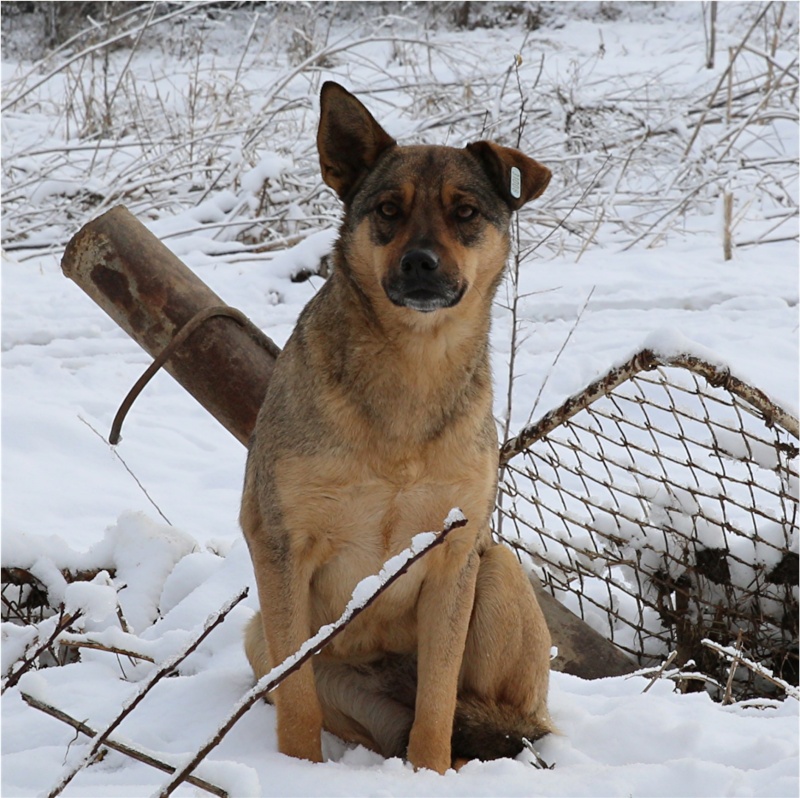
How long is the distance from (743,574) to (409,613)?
5.47 feet

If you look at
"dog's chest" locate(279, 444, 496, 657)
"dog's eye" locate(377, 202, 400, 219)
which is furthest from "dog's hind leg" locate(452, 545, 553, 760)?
"dog's eye" locate(377, 202, 400, 219)

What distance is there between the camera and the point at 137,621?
4.02m

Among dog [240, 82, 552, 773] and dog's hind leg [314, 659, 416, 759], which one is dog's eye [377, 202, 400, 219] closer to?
dog [240, 82, 552, 773]

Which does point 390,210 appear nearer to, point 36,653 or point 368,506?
point 368,506

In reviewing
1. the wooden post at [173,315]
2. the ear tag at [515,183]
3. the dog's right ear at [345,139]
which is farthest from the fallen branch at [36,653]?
the wooden post at [173,315]

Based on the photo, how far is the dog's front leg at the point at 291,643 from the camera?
2.73 meters

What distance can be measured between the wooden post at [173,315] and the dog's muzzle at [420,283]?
1221mm

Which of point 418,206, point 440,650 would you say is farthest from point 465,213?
point 440,650

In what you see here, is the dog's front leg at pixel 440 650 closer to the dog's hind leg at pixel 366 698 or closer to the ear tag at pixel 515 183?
the dog's hind leg at pixel 366 698

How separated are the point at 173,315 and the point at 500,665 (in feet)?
6.04

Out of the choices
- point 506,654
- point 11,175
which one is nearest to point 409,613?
point 506,654

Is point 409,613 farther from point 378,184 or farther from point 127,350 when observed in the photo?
point 127,350

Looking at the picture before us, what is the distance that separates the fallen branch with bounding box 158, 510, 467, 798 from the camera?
1241 mm

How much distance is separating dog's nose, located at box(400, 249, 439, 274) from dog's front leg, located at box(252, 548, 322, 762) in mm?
833
